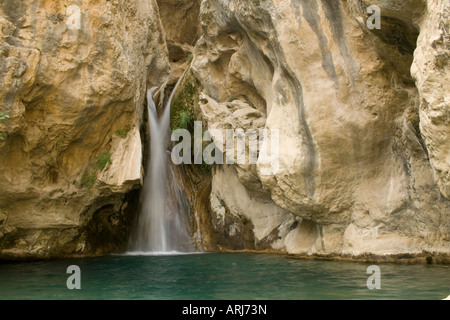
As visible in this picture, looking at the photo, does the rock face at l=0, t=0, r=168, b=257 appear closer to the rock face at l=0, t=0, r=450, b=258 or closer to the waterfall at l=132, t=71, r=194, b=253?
the rock face at l=0, t=0, r=450, b=258

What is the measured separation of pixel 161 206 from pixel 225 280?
7458mm

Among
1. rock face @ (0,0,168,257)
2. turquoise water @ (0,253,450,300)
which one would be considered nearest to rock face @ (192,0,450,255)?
turquoise water @ (0,253,450,300)

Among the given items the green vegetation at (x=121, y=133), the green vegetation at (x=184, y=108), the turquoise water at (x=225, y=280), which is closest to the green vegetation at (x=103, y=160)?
the green vegetation at (x=121, y=133)

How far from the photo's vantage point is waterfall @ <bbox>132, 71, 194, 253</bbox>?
15.4 m

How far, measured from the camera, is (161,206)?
15.9m

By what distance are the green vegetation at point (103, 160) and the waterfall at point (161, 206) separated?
99.8 inches

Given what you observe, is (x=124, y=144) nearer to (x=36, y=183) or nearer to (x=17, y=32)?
(x=36, y=183)

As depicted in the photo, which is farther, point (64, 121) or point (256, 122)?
point (256, 122)

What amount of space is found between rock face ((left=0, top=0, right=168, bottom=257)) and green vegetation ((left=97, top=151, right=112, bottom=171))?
0.10 feet

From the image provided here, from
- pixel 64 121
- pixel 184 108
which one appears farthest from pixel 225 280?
pixel 184 108

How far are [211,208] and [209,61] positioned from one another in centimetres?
511

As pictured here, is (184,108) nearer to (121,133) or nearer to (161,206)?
(121,133)

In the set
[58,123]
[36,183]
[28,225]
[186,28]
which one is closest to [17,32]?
[58,123]

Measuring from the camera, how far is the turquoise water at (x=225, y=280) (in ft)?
23.7
